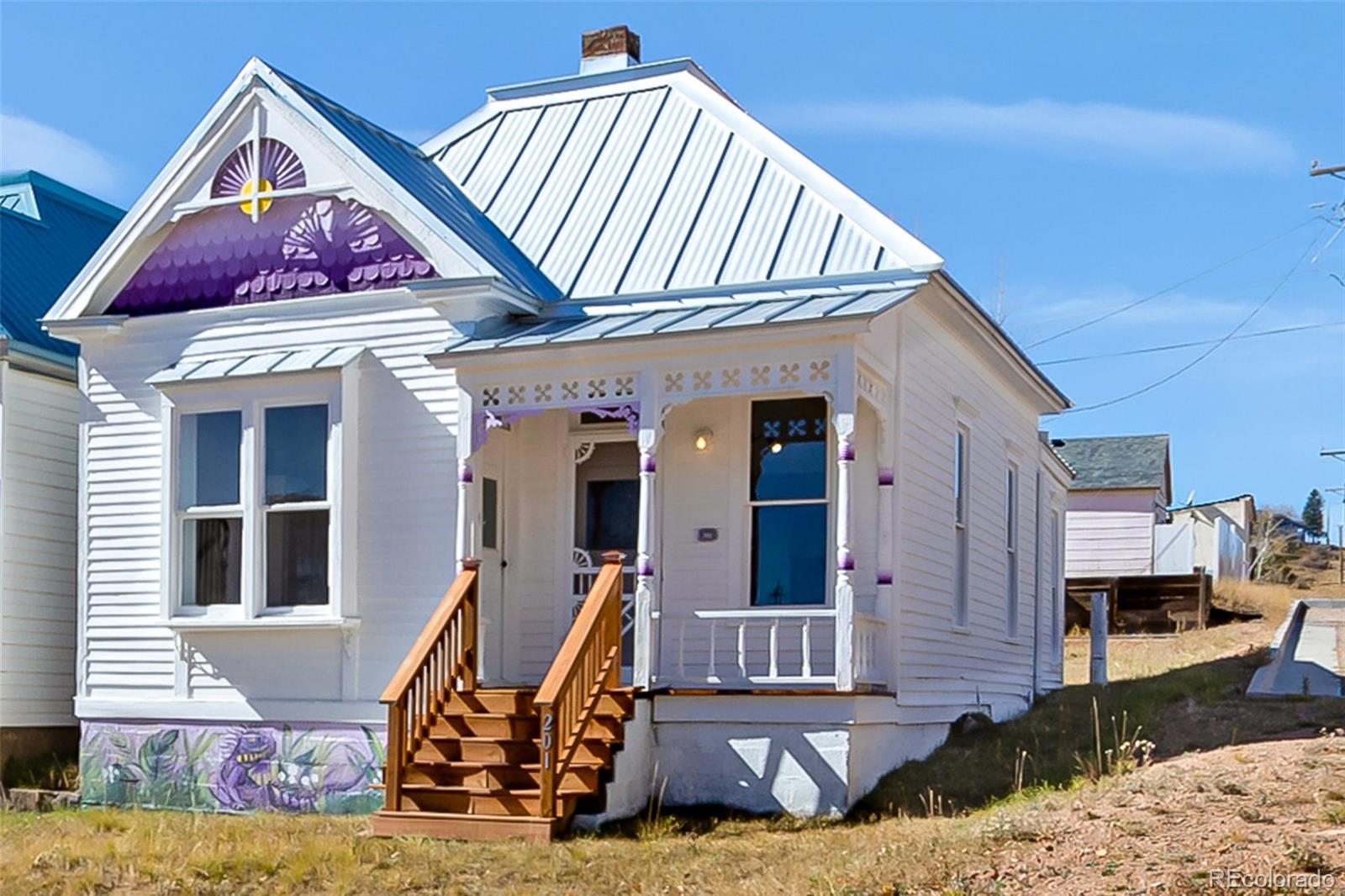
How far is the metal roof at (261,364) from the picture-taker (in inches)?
587

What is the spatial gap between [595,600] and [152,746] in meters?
5.45

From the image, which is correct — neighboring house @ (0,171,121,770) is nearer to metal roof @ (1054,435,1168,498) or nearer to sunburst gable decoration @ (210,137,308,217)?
sunburst gable decoration @ (210,137,308,217)

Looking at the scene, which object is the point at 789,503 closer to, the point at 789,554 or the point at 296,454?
the point at 789,554

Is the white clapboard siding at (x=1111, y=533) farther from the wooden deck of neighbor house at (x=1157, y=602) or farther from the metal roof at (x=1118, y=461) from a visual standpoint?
the wooden deck of neighbor house at (x=1157, y=602)

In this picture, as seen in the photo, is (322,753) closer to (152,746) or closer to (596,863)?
(152,746)

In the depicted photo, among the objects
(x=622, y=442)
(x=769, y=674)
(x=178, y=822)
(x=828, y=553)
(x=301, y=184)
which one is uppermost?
(x=301, y=184)

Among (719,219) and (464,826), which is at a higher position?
(719,219)

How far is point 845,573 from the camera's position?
42.1ft

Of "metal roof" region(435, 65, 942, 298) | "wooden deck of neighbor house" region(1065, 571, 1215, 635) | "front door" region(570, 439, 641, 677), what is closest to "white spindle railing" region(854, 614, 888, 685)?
"front door" region(570, 439, 641, 677)

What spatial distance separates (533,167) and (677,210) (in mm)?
2216

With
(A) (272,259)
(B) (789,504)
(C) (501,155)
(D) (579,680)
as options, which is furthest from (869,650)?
(C) (501,155)

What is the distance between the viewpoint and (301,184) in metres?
15.7

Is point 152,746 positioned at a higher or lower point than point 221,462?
lower

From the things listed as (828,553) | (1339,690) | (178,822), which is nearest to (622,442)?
(828,553)
